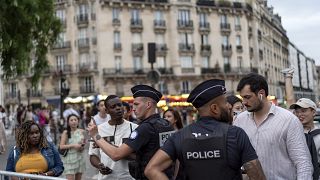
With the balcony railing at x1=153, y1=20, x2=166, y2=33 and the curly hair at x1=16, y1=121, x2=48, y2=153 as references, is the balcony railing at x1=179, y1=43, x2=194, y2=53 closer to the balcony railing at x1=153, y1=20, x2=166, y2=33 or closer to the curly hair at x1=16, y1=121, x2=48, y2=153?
the balcony railing at x1=153, y1=20, x2=166, y2=33

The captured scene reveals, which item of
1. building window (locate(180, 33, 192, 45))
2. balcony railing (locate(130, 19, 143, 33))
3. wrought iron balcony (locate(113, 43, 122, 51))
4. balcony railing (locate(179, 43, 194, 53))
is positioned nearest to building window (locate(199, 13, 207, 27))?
building window (locate(180, 33, 192, 45))

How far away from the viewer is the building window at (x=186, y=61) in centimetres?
6750

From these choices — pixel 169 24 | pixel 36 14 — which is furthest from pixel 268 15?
pixel 36 14

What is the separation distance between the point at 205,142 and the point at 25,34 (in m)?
17.3

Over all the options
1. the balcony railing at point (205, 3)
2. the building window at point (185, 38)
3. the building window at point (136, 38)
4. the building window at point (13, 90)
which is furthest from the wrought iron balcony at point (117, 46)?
the building window at point (13, 90)

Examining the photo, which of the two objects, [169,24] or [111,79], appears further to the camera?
[169,24]

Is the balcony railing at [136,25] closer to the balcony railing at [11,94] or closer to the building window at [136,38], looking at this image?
the building window at [136,38]

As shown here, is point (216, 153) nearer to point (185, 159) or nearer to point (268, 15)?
point (185, 159)

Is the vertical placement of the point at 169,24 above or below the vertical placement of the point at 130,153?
above

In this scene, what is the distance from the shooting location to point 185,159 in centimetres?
346

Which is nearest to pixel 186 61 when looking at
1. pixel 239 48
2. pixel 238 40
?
pixel 239 48

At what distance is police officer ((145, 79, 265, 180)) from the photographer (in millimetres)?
3352

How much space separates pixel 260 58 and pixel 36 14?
→ 206 feet

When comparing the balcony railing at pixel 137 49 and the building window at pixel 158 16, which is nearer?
the balcony railing at pixel 137 49
